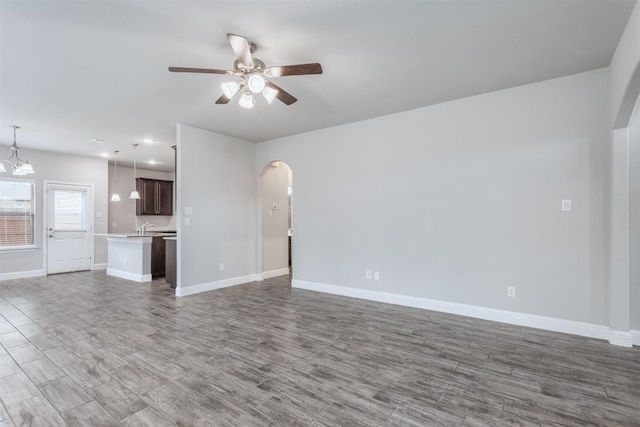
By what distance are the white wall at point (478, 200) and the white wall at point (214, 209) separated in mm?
1562

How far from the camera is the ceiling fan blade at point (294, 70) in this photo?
7.80ft

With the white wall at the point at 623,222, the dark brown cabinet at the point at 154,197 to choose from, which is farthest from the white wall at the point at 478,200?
the dark brown cabinet at the point at 154,197

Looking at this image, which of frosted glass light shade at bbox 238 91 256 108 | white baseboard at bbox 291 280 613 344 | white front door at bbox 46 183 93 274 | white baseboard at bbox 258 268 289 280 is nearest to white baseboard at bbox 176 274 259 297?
white baseboard at bbox 258 268 289 280

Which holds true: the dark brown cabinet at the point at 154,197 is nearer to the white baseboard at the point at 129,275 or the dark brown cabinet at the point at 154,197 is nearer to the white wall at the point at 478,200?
the white baseboard at the point at 129,275

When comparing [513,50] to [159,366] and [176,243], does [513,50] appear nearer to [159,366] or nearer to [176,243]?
[159,366]

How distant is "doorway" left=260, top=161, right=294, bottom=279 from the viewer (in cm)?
623

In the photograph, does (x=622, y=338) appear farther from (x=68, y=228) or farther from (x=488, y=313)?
(x=68, y=228)

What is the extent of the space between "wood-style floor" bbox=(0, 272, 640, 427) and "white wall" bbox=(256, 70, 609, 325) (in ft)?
1.62

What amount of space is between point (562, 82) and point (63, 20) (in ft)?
15.6

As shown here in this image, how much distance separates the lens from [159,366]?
2.57 meters

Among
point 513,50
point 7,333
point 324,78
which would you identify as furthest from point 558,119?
point 7,333

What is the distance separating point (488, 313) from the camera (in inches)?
145

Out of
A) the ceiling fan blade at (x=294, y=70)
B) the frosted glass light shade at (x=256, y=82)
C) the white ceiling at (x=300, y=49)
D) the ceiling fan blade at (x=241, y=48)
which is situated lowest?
the frosted glass light shade at (x=256, y=82)

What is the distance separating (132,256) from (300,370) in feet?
17.8
